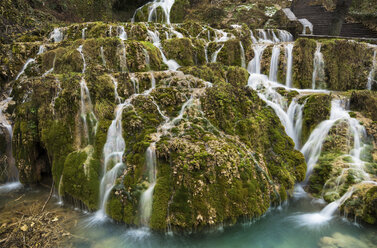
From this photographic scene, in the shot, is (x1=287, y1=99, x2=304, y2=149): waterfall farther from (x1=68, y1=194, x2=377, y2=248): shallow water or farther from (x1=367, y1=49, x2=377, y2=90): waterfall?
(x1=367, y1=49, x2=377, y2=90): waterfall

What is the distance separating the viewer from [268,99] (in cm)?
875

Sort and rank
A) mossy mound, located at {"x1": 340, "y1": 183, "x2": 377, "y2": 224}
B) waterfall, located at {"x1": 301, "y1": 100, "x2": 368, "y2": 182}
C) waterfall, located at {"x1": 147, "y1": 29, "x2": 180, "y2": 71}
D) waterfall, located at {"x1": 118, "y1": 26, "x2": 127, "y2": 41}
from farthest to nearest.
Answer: waterfall, located at {"x1": 118, "y1": 26, "x2": 127, "y2": 41}, waterfall, located at {"x1": 147, "y1": 29, "x2": 180, "y2": 71}, waterfall, located at {"x1": 301, "y1": 100, "x2": 368, "y2": 182}, mossy mound, located at {"x1": 340, "y1": 183, "x2": 377, "y2": 224}

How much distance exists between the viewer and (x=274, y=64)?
1127cm

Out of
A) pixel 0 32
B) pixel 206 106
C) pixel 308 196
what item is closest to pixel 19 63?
pixel 0 32

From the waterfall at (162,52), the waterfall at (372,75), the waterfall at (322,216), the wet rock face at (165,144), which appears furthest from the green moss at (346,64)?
the waterfall at (162,52)

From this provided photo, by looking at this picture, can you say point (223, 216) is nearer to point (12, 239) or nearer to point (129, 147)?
point (129, 147)

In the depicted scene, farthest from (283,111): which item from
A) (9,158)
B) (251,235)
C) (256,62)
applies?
(9,158)

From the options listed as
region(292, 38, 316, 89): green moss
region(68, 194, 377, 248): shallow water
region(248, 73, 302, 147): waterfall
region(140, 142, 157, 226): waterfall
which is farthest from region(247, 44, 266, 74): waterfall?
region(140, 142, 157, 226): waterfall

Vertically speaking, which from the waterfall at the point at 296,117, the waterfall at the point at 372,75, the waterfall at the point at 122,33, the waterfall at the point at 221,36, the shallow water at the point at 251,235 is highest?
the waterfall at the point at 221,36

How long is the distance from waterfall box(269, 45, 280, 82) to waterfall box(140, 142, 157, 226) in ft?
27.8

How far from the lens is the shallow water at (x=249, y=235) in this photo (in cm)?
460

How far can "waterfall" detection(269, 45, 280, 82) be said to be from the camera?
11.2 m

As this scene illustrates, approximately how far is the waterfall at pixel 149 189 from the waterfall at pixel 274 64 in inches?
334

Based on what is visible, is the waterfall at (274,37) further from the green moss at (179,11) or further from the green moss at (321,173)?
the green moss at (321,173)
